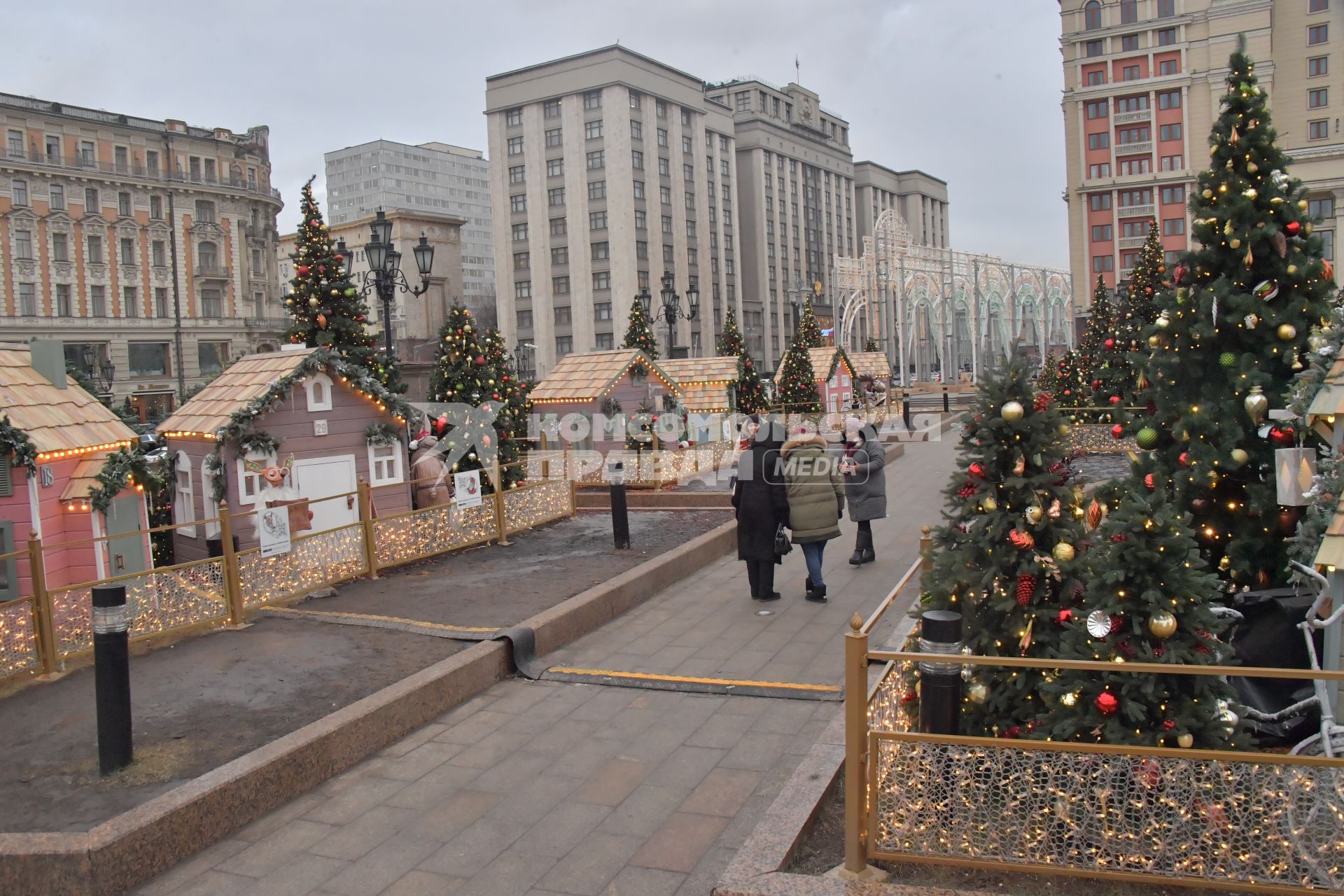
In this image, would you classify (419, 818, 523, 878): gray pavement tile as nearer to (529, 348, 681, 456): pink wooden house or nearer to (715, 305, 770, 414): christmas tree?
(529, 348, 681, 456): pink wooden house

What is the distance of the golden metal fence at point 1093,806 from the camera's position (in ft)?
11.6

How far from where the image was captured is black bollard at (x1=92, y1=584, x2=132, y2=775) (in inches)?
208

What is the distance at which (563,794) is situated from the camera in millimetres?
5445

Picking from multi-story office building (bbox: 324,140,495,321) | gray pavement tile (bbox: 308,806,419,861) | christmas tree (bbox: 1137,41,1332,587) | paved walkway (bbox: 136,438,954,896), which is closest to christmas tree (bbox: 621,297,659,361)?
paved walkway (bbox: 136,438,954,896)

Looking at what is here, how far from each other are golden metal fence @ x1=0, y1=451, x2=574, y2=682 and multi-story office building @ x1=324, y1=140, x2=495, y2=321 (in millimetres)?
101495

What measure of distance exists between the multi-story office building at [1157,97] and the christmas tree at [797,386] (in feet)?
158

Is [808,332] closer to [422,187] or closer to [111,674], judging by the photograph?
[111,674]

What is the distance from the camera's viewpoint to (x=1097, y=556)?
4504 mm

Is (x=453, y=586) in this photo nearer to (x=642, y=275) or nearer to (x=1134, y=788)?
(x=1134, y=788)

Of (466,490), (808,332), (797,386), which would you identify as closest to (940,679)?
(466,490)

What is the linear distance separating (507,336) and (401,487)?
6580 centimetres

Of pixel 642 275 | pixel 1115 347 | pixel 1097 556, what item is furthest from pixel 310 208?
pixel 642 275

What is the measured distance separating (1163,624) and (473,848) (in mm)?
3385

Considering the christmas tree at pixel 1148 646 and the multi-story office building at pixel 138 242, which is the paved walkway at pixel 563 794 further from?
the multi-story office building at pixel 138 242
